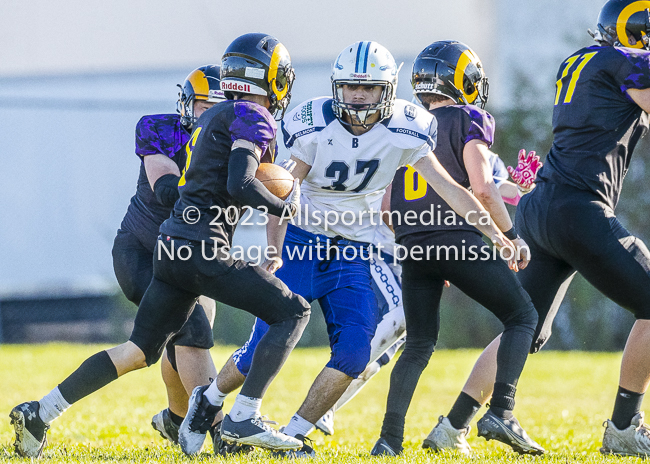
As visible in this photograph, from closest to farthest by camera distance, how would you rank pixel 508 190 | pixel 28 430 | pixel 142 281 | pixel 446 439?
pixel 28 430, pixel 446 439, pixel 142 281, pixel 508 190

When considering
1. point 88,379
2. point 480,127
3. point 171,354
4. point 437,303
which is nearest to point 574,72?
point 480,127

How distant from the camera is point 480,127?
428cm

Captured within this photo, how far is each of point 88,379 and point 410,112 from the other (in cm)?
204

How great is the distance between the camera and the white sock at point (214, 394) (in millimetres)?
4148

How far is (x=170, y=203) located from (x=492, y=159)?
196cm

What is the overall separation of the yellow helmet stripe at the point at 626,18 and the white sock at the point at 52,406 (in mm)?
3302

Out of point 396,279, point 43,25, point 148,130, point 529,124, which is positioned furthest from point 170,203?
point 43,25

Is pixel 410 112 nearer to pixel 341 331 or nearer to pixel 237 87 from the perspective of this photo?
pixel 237 87

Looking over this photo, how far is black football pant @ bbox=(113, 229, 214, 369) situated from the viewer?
4488mm

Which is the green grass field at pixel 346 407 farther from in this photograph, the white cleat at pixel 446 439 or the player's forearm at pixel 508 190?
the player's forearm at pixel 508 190

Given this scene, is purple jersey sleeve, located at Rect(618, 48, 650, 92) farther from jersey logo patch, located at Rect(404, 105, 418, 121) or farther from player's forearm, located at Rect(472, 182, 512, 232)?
jersey logo patch, located at Rect(404, 105, 418, 121)

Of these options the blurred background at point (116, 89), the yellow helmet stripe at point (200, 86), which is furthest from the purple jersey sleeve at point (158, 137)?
the blurred background at point (116, 89)

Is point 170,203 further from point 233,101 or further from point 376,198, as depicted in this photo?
point 376,198

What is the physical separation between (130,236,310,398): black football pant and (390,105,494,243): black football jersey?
32.7 inches
